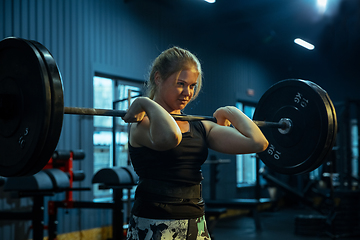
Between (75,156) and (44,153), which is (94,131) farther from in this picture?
(44,153)

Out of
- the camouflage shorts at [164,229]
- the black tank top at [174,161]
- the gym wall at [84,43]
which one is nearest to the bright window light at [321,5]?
the gym wall at [84,43]

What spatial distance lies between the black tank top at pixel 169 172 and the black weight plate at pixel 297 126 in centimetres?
69

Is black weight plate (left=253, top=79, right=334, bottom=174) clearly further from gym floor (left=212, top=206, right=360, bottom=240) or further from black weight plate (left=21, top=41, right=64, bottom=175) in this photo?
gym floor (left=212, top=206, right=360, bottom=240)

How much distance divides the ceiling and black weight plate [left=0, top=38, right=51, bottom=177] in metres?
4.52

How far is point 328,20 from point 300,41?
3.03 feet

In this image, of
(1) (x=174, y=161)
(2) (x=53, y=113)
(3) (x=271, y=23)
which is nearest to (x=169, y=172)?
(1) (x=174, y=161)

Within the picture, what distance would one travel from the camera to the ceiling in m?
5.63

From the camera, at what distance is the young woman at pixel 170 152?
118 cm

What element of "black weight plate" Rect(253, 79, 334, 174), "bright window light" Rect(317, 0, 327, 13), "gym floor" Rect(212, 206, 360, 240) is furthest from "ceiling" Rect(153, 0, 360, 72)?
"black weight plate" Rect(253, 79, 334, 174)

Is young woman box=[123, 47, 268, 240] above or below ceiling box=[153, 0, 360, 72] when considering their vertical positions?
below

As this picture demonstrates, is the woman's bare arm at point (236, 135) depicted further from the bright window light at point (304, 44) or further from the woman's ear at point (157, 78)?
the bright window light at point (304, 44)

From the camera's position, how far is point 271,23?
6.37 meters

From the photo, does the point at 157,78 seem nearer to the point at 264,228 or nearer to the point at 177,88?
the point at 177,88

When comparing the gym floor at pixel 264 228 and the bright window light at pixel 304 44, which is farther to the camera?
the bright window light at pixel 304 44
